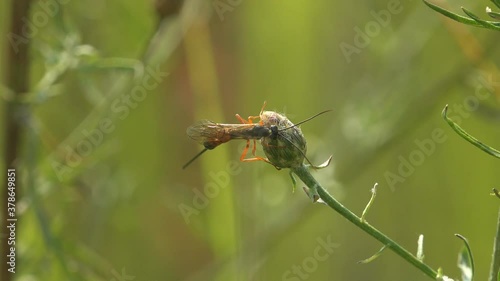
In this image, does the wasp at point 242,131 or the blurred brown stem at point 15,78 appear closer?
the wasp at point 242,131

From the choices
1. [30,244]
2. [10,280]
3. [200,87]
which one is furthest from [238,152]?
[10,280]

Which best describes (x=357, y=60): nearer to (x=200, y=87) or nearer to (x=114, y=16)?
(x=200, y=87)

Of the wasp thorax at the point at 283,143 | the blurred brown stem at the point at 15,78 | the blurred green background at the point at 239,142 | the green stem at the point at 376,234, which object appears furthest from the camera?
the blurred green background at the point at 239,142

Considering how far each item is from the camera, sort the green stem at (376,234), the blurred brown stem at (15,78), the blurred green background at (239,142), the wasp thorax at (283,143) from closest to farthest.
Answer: the green stem at (376,234), the wasp thorax at (283,143), the blurred brown stem at (15,78), the blurred green background at (239,142)

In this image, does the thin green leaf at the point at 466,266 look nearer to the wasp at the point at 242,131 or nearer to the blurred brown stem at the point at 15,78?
the wasp at the point at 242,131

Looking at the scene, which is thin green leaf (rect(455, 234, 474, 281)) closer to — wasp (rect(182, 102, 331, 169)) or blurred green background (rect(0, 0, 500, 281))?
wasp (rect(182, 102, 331, 169))

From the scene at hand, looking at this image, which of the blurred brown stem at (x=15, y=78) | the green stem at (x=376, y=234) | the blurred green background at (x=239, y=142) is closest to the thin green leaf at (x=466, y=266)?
the green stem at (x=376, y=234)

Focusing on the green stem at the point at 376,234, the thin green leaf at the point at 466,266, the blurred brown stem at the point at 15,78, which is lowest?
the thin green leaf at the point at 466,266

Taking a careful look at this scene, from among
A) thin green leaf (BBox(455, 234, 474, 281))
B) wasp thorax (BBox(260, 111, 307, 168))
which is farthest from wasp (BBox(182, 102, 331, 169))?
thin green leaf (BBox(455, 234, 474, 281))

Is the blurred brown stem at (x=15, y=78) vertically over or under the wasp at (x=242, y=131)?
over
